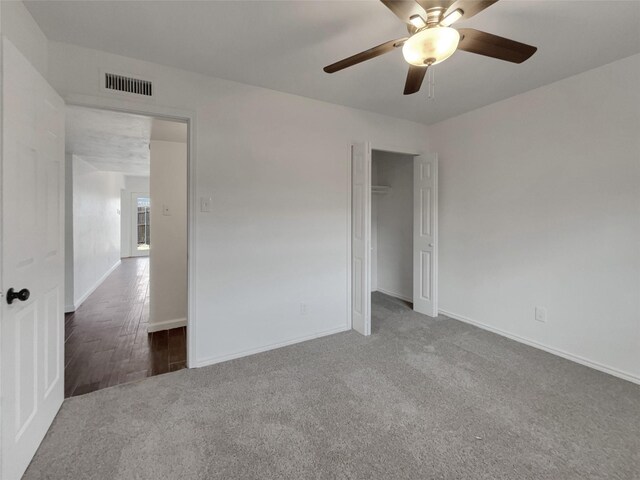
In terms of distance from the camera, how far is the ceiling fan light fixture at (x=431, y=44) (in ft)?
4.44

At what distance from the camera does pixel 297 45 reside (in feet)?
6.75

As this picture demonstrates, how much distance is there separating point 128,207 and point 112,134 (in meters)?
6.23

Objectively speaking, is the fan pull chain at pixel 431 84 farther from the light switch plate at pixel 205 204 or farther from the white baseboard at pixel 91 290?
the white baseboard at pixel 91 290

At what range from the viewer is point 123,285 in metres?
5.61

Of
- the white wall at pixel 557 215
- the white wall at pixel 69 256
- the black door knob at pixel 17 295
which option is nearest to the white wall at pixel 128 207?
the white wall at pixel 69 256

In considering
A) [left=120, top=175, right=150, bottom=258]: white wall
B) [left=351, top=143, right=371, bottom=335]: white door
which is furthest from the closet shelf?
[left=120, top=175, right=150, bottom=258]: white wall

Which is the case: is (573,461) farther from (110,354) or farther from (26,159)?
(110,354)

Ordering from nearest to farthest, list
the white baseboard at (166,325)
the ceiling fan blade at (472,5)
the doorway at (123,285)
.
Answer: the ceiling fan blade at (472,5) < the doorway at (123,285) < the white baseboard at (166,325)

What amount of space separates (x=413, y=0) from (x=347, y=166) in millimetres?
1961

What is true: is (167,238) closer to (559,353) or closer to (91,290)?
(91,290)

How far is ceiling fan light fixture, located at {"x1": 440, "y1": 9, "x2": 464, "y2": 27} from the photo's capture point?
4.38 ft

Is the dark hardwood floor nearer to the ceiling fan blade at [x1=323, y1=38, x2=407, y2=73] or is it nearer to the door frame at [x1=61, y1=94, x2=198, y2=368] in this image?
the door frame at [x1=61, y1=94, x2=198, y2=368]

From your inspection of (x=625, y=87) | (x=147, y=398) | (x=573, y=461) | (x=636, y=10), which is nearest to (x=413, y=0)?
(x=636, y=10)

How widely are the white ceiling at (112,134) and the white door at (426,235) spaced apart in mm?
2835
